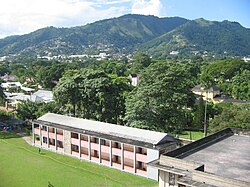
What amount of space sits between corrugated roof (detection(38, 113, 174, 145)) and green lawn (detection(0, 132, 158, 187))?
3.09 m

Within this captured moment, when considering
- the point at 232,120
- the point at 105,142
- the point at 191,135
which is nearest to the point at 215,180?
the point at 105,142

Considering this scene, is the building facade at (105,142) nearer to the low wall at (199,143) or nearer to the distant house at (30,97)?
the low wall at (199,143)

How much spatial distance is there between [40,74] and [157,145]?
66835 mm

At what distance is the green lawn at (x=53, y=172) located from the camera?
2455 cm

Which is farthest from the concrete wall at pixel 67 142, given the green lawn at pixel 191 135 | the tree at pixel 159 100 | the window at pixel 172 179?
the window at pixel 172 179

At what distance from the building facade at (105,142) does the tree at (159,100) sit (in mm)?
4603

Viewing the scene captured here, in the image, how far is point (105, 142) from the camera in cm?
2981

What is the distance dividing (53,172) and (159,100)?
45.4 ft

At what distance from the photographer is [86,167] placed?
94.3 feet

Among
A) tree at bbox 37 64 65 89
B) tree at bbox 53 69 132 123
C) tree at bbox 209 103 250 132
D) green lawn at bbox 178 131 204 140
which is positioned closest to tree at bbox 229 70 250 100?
green lawn at bbox 178 131 204 140

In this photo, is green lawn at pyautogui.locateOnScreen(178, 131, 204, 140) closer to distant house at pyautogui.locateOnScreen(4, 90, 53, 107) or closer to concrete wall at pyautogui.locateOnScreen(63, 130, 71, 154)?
concrete wall at pyautogui.locateOnScreen(63, 130, 71, 154)

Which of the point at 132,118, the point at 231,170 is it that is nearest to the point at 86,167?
the point at 132,118

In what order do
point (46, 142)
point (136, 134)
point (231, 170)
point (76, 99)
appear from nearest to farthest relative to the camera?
point (231, 170), point (136, 134), point (46, 142), point (76, 99)

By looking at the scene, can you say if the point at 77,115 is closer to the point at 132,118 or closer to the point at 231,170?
the point at 132,118
